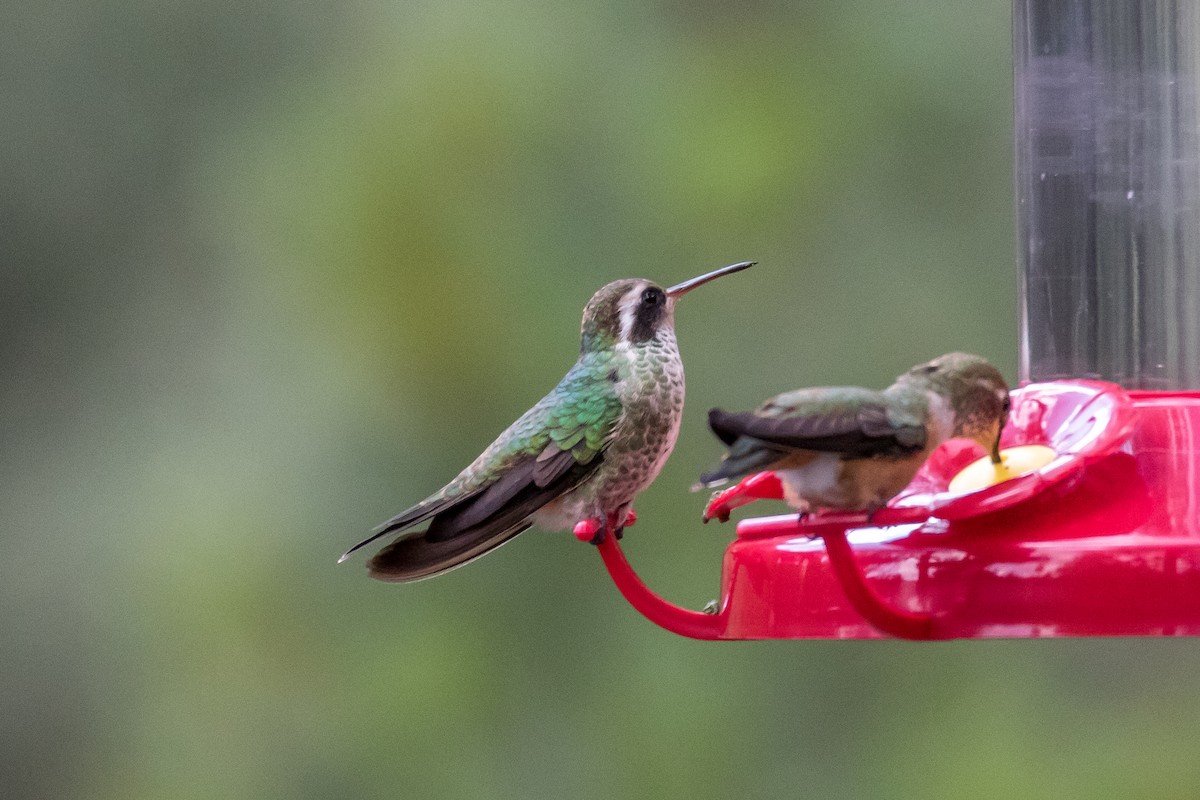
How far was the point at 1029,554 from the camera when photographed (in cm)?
264

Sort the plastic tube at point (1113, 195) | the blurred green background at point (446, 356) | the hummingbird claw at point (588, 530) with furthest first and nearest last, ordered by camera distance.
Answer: the blurred green background at point (446, 356), the plastic tube at point (1113, 195), the hummingbird claw at point (588, 530)

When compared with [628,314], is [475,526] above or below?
below

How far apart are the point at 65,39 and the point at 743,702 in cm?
417

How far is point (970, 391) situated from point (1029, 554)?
37 centimetres

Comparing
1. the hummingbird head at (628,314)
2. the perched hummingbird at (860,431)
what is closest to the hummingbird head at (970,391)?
the perched hummingbird at (860,431)

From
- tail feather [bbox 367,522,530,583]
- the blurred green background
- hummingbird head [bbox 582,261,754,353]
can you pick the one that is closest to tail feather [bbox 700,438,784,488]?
tail feather [bbox 367,522,530,583]

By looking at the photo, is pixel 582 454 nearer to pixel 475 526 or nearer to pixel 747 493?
pixel 475 526

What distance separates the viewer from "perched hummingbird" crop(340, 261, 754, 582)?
3615mm

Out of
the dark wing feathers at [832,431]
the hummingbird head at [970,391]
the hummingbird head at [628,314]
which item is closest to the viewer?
the dark wing feathers at [832,431]

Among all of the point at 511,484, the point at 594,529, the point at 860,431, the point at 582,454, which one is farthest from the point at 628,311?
the point at 860,431

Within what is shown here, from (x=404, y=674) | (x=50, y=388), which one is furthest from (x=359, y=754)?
(x=50, y=388)

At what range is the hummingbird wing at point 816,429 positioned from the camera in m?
2.53

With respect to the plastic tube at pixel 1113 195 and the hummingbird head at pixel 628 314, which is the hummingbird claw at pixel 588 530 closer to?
the hummingbird head at pixel 628 314

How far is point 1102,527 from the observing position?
8.79 ft
